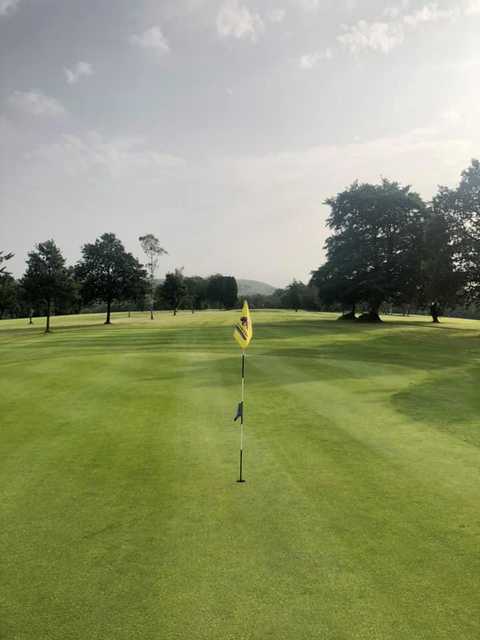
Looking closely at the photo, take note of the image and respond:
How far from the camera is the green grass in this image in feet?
17.1

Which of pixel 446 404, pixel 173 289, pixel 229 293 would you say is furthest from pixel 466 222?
pixel 229 293

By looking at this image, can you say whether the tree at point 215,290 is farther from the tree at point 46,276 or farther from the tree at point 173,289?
the tree at point 46,276

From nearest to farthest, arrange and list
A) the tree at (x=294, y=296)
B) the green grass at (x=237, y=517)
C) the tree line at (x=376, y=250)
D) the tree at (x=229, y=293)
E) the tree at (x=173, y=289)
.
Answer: the green grass at (x=237, y=517) → the tree line at (x=376, y=250) → the tree at (x=173, y=289) → the tree at (x=294, y=296) → the tree at (x=229, y=293)

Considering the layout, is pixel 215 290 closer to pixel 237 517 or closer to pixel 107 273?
pixel 107 273

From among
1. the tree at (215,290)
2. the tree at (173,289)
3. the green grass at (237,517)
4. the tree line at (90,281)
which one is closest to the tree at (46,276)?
the tree line at (90,281)

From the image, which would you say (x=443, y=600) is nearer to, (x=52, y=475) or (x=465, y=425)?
(x=52, y=475)

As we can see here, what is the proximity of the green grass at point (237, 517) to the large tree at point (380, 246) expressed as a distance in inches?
1988

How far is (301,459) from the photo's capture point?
33.1 ft

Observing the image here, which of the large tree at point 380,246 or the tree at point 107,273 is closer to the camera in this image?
the large tree at point 380,246

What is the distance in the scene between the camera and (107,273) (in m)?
71.5

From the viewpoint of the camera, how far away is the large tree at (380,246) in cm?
6475

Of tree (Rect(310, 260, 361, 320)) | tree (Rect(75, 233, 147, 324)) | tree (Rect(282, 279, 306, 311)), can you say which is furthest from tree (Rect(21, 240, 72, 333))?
tree (Rect(282, 279, 306, 311))

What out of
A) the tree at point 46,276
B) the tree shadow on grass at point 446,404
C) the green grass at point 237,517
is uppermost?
the tree at point 46,276

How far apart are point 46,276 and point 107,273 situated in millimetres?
15748
